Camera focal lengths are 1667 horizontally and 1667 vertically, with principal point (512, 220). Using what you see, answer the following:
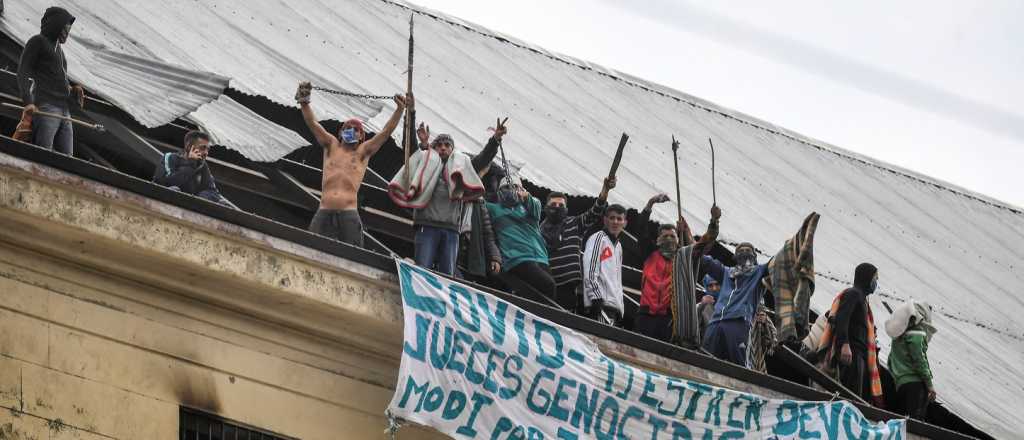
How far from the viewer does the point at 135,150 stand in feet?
45.8

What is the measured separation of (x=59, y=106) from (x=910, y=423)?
8.35 metres

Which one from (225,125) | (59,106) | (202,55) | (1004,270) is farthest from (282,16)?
(1004,270)

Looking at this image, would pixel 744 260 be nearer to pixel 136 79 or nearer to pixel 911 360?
pixel 911 360

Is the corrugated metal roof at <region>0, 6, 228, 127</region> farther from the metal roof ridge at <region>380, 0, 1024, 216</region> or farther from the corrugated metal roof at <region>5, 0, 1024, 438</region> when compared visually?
the metal roof ridge at <region>380, 0, 1024, 216</region>

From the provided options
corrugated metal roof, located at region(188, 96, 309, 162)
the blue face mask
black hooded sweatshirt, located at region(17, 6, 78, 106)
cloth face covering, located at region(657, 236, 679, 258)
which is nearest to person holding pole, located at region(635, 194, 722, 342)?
cloth face covering, located at region(657, 236, 679, 258)

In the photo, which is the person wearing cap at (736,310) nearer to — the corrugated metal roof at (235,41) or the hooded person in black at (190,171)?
the corrugated metal roof at (235,41)

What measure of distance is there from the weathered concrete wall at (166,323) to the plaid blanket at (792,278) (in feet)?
14.0

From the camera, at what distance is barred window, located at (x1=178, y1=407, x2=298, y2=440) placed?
40.3ft

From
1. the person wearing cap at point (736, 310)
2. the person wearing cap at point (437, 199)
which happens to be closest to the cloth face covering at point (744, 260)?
the person wearing cap at point (736, 310)

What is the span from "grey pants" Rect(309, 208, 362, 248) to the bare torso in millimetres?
59

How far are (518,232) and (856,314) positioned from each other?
3618 mm

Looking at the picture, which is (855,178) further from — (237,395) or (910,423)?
(237,395)

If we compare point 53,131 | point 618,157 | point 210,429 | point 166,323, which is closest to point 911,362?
point 618,157

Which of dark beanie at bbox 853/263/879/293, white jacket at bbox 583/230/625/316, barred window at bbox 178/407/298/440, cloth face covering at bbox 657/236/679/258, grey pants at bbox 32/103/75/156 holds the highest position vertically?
dark beanie at bbox 853/263/879/293
